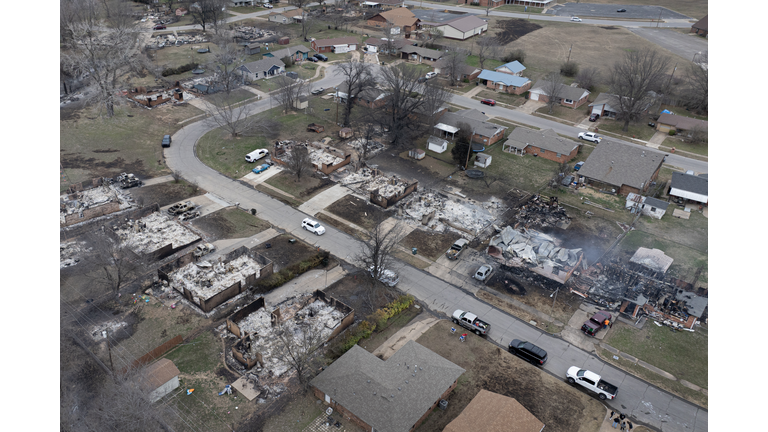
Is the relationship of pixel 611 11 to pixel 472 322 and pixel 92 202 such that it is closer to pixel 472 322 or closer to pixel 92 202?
pixel 472 322

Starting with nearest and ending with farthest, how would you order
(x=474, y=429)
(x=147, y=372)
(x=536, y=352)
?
1. (x=474, y=429)
2. (x=147, y=372)
3. (x=536, y=352)

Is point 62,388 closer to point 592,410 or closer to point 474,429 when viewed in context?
point 474,429

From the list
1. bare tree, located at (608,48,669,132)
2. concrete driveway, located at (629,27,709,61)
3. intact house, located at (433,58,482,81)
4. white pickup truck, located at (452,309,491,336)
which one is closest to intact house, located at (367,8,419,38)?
intact house, located at (433,58,482,81)

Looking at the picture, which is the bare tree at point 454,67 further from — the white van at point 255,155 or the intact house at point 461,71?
the white van at point 255,155

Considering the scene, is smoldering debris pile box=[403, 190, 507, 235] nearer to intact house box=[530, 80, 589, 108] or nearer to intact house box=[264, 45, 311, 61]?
intact house box=[530, 80, 589, 108]

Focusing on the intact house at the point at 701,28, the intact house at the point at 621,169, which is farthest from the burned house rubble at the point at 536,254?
the intact house at the point at 701,28

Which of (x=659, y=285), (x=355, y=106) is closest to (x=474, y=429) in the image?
(x=659, y=285)
